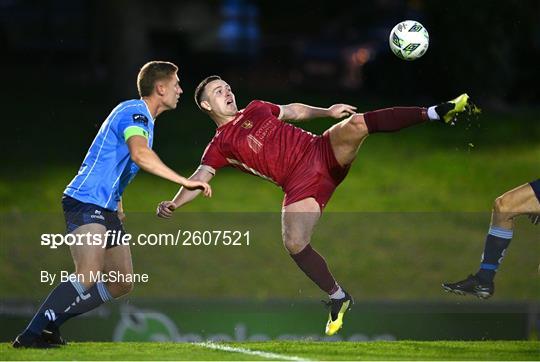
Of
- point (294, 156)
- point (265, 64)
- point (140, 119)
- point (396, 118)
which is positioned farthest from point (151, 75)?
point (265, 64)

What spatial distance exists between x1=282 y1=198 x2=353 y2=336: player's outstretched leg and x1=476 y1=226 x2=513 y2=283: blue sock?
3.98 ft

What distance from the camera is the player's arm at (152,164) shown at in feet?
36.7

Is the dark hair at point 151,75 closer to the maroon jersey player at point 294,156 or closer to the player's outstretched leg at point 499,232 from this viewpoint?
the maroon jersey player at point 294,156

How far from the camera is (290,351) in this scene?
12.3 m

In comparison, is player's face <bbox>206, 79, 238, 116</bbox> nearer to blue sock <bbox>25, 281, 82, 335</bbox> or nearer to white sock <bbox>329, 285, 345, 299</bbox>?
white sock <bbox>329, 285, 345, 299</bbox>

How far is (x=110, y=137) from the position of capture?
1191 cm

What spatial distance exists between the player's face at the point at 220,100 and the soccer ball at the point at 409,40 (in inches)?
61.2

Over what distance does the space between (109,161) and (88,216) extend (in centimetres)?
50

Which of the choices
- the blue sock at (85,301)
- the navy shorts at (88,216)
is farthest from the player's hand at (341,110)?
the blue sock at (85,301)

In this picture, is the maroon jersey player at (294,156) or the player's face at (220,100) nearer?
the maroon jersey player at (294,156)

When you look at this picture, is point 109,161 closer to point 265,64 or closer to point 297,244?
point 297,244

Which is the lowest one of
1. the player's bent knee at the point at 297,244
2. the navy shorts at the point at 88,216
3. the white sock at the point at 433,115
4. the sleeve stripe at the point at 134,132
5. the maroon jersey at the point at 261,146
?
the player's bent knee at the point at 297,244

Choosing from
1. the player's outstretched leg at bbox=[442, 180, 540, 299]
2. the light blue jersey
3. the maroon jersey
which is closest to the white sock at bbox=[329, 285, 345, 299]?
the player's outstretched leg at bbox=[442, 180, 540, 299]

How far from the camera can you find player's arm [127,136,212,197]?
36.7 feet
